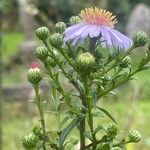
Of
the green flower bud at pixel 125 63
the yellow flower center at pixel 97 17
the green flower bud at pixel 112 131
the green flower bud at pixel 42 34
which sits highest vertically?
the yellow flower center at pixel 97 17

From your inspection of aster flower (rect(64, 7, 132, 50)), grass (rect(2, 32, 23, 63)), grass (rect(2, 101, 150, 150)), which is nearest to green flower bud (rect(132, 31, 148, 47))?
aster flower (rect(64, 7, 132, 50))

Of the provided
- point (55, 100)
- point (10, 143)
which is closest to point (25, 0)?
point (10, 143)

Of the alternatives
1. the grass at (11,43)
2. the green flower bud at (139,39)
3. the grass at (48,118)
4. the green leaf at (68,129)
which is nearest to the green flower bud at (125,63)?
the green flower bud at (139,39)

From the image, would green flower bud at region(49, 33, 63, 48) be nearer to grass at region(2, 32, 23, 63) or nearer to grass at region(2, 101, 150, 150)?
grass at region(2, 101, 150, 150)

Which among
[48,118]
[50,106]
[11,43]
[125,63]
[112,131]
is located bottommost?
[112,131]

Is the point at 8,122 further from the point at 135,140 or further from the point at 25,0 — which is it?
the point at 135,140

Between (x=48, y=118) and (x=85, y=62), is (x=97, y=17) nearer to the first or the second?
(x=85, y=62)

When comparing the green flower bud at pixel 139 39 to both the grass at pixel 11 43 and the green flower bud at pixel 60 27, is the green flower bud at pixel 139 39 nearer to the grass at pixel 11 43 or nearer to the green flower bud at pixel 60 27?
the green flower bud at pixel 60 27

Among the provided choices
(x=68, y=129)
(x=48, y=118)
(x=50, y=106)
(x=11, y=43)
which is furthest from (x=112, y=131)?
(x=11, y=43)
